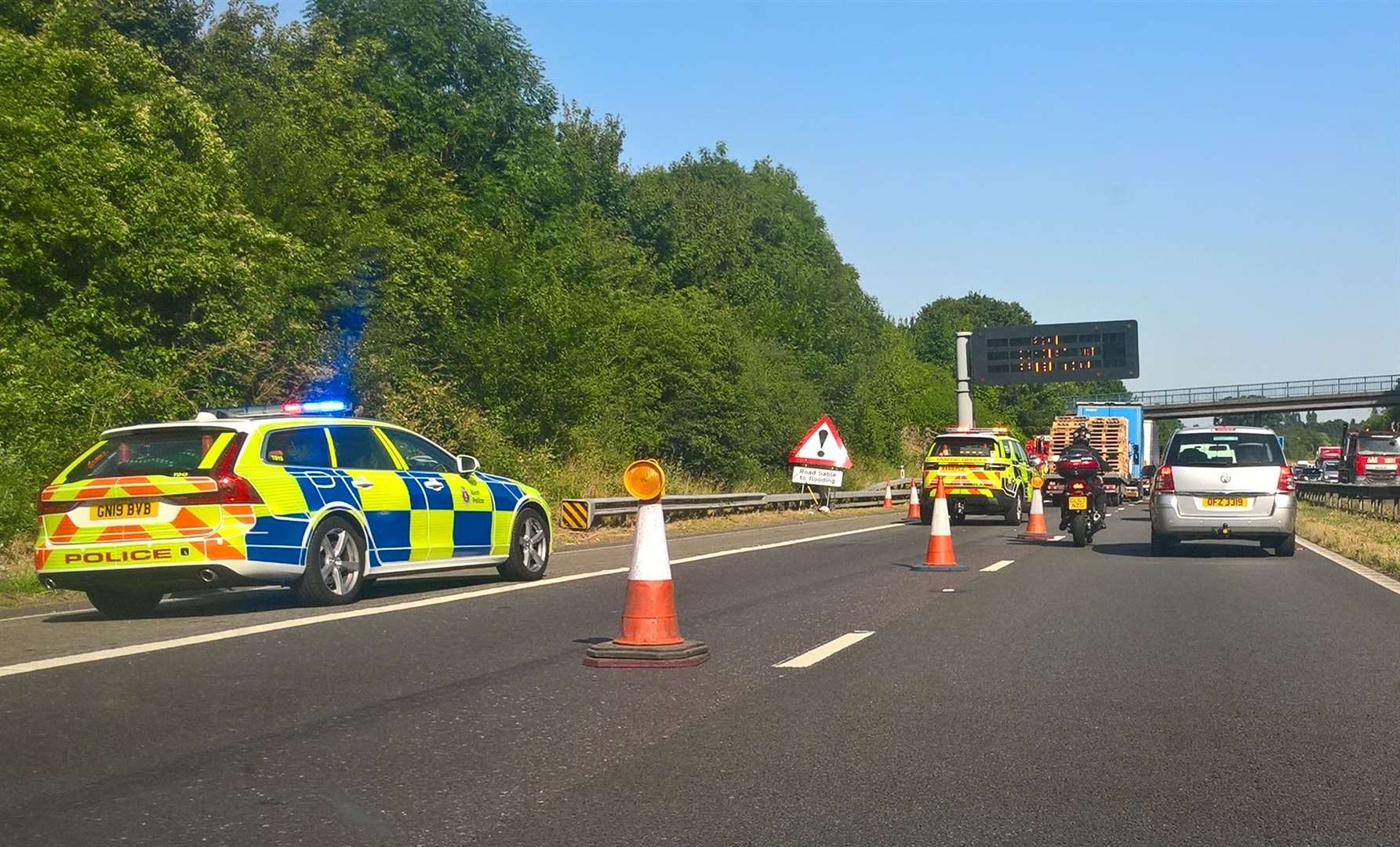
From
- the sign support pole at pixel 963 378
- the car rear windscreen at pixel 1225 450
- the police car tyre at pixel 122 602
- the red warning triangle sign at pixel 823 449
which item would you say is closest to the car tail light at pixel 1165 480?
the car rear windscreen at pixel 1225 450

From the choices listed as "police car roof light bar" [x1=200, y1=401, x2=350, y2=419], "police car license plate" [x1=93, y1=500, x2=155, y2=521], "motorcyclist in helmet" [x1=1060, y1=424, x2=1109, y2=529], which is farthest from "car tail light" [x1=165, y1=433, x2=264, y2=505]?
"motorcyclist in helmet" [x1=1060, y1=424, x2=1109, y2=529]

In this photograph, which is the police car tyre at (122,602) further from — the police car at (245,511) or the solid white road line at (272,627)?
the solid white road line at (272,627)

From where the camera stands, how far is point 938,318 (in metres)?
133

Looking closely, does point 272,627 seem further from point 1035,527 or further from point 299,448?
point 1035,527

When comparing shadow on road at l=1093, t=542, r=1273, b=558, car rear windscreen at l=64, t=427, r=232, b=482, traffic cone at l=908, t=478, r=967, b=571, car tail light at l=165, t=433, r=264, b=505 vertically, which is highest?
car rear windscreen at l=64, t=427, r=232, b=482

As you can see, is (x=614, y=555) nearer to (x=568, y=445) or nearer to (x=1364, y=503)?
(x=568, y=445)

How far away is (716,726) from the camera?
6703 mm

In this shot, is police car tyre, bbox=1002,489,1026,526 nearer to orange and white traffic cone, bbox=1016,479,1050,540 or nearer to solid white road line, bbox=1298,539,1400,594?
orange and white traffic cone, bbox=1016,479,1050,540

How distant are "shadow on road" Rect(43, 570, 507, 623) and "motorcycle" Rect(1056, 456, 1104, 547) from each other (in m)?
9.65

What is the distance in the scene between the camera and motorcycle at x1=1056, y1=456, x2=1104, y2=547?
21781 millimetres

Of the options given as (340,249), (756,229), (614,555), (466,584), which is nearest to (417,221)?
(340,249)

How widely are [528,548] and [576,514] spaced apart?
9.08 m

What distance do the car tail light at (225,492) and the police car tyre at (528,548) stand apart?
358 centimetres

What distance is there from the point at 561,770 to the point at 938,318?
426 feet
